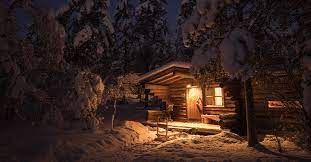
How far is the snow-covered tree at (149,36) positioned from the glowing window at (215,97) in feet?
60.9

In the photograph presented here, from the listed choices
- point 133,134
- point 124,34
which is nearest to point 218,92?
point 133,134

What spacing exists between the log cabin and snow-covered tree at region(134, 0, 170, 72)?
16.3m

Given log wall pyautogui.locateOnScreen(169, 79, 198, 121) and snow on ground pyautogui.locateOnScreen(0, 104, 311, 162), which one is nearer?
snow on ground pyautogui.locateOnScreen(0, 104, 311, 162)

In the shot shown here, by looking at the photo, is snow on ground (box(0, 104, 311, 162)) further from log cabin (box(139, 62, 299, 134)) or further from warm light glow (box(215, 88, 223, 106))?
warm light glow (box(215, 88, 223, 106))

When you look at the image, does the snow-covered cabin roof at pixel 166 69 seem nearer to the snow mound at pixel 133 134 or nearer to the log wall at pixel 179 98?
the log wall at pixel 179 98

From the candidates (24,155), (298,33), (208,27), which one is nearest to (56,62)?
(24,155)

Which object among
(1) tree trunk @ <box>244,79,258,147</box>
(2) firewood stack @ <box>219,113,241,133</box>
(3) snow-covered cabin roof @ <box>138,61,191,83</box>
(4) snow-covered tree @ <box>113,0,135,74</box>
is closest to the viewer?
(1) tree trunk @ <box>244,79,258,147</box>

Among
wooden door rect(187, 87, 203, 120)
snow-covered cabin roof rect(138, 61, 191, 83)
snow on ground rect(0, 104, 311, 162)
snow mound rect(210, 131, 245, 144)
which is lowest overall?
snow on ground rect(0, 104, 311, 162)

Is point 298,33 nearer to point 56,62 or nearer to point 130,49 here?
point 56,62

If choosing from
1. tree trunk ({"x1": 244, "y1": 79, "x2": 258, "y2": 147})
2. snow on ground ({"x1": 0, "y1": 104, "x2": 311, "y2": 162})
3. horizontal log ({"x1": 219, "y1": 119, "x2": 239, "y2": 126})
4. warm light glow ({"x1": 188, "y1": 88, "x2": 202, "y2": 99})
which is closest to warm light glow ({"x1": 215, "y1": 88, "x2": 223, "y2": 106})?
warm light glow ({"x1": 188, "y1": 88, "x2": 202, "y2": 99})

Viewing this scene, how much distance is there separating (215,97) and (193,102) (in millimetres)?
1789

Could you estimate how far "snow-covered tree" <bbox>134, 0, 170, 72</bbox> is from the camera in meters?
36.3

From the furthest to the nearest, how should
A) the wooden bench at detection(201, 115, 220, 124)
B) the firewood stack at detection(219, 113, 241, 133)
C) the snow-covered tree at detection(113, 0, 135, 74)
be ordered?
the snow-covered tree at detection(113, 0, 135, 74) < the wooden bench at detection(201, 115, 220, 124) < the firewood stack at detection(219, 113, 241, 133)

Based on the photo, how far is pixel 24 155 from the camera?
9547 mm
